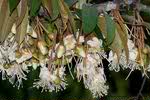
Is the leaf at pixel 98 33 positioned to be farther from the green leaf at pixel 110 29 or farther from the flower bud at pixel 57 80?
the flower bud at pixel 57 80

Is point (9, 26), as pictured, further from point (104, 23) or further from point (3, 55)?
point (104, 23)

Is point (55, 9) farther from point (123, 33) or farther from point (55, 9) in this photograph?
point (123, 33)

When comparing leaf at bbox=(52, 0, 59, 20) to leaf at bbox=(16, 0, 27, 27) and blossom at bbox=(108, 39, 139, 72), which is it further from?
blossom at bbox=(108, 39, 139, 72)

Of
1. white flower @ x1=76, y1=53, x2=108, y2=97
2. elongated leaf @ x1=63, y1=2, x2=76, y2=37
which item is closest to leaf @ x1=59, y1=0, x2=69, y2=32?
Result: elongated leaf @ x1=63, y1=2, x2=76, y2=37

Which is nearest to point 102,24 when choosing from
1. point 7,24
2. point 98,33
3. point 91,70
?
point 98,33

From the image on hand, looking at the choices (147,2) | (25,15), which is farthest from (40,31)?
(147,2)

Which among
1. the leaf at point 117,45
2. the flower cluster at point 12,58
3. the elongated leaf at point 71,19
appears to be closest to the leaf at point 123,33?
the leaf at point 117,45
